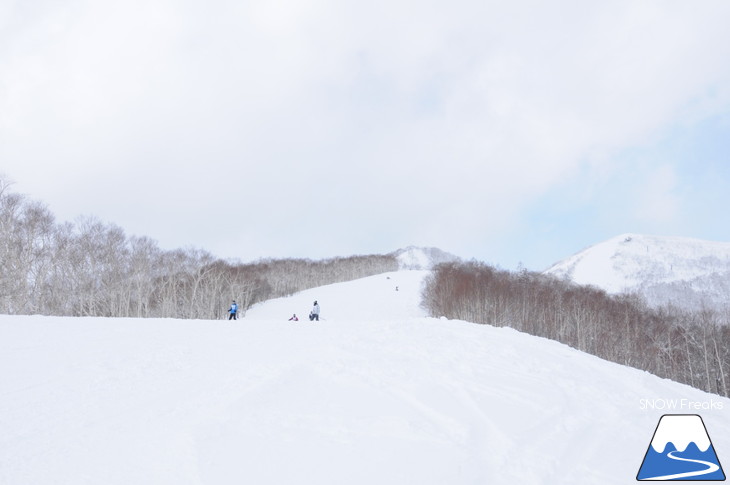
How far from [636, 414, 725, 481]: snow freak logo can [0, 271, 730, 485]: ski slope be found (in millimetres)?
210

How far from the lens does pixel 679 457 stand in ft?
19.2

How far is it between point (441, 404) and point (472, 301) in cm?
3558

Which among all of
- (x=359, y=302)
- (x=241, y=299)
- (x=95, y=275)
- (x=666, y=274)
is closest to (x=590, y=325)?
(x=359, y=302)

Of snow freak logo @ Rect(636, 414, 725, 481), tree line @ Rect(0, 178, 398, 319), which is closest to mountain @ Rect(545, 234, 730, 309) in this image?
tree line @ Rect(0, 178, 398, 319)

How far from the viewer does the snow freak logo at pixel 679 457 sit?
17.6 feet

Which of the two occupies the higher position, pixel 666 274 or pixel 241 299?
pixel 666 274

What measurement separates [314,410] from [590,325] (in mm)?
48990

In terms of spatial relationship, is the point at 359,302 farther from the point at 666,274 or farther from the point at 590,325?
the point at 666,274

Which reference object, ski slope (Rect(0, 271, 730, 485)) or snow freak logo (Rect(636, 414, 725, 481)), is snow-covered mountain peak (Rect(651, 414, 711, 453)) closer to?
snow freak logo (Rect(636, 414, 725, 481))

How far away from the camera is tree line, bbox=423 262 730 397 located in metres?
42.5

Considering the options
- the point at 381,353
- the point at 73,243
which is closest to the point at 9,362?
the point at 381,353

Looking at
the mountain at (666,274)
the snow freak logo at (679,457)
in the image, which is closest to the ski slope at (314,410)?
the snow freak logo at (679,457)

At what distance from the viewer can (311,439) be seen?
229 inches

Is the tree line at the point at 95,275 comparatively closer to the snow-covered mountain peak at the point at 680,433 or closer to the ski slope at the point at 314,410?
the ski slope at the point at 314,410
